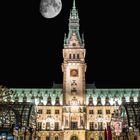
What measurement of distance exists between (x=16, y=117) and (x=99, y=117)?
2650 inches

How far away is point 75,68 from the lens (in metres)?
166

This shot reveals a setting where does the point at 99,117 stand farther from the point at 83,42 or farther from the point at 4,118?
the point at 4,118

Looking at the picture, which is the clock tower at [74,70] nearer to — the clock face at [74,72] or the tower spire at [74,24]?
the clock face at [74,72]

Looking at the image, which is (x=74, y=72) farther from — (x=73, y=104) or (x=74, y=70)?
(x=73, y=104)

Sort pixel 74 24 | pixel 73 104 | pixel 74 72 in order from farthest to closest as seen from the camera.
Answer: pixel 74 24 → pixel 74 72 → pixel 73 104

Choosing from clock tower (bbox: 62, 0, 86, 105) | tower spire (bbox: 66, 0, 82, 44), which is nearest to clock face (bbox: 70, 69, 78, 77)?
clock tower (bbox: 62, 0, 86, 105)

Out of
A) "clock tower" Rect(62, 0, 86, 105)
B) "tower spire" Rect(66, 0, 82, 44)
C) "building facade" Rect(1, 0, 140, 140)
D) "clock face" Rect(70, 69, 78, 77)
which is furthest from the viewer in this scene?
"tower spire" Rect(66, 0, 82, 44)

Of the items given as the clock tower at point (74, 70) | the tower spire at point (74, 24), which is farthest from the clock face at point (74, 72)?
the tower spire at point (74, 24)

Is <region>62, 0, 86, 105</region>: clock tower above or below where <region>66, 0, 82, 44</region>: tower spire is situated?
below

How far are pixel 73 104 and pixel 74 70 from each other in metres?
13.4

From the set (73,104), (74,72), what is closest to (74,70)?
(74,72)

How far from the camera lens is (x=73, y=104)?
535 feet

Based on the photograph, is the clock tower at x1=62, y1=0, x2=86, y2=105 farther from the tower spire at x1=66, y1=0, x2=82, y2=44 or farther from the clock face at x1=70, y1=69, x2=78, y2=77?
the tower spire at x1=66, y1=0, x2=82, y2=44

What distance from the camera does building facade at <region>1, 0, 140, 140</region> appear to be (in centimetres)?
16238
